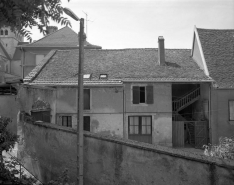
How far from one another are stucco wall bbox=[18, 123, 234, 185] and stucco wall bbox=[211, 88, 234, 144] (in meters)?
13.3

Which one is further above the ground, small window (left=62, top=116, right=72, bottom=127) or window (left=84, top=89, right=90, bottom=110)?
window (left=84, top=89, right=90, bottom=110)

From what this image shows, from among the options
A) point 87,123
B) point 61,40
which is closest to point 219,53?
point 87,123

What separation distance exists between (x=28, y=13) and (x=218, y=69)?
60.7ft

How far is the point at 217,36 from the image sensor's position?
955 inches

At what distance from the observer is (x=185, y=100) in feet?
72.9

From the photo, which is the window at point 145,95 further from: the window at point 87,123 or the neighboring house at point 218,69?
the neighboring house at point 218,69

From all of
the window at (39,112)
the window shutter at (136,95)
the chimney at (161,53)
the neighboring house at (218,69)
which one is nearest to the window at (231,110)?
the neighboring house at (218,69)

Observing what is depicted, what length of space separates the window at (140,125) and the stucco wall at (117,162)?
11.7 meters

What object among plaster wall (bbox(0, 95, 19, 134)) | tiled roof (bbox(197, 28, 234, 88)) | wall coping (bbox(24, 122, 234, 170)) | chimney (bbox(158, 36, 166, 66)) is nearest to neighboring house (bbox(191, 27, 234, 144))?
tiled roof (bbox(197, 28, 234, 88))

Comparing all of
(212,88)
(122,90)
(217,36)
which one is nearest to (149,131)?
(122,90)

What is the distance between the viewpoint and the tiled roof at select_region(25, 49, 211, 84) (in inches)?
831

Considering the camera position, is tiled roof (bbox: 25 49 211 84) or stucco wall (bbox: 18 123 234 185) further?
tiled roof (bbox: 25 49 211 84)

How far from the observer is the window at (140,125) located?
2088cm

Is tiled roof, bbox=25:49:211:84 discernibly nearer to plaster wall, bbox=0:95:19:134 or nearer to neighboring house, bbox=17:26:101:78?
plaster wall, bbox=0:95:19:134
